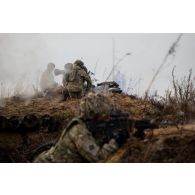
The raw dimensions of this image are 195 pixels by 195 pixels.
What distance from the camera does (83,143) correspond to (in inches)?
257

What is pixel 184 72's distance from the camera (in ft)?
32.6

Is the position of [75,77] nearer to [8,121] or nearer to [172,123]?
[8,121]

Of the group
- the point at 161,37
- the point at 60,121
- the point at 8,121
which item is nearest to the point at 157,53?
the point at 161,37

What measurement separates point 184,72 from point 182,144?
12.0ft

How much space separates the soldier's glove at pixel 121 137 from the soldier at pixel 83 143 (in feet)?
0.07

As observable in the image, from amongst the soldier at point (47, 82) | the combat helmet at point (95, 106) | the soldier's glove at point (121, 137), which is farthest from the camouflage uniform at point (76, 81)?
the soldier's glove at point (121, 137)

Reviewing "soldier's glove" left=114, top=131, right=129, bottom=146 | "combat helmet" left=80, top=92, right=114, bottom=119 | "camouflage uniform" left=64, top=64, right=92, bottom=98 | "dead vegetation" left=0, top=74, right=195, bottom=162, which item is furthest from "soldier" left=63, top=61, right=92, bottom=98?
"soldier's glove" left=114, top=131, right=129, bottom=146

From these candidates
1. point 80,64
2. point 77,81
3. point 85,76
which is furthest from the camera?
point 77,81

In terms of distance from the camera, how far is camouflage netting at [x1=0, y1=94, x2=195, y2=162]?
→ 642 cm

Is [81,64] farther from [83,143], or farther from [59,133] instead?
[83,143]

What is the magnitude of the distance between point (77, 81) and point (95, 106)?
523 cm

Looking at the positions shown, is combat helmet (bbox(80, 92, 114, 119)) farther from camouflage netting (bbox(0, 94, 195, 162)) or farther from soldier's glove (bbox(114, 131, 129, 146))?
camouflage netting (bbox(0, 94, 195, 162))

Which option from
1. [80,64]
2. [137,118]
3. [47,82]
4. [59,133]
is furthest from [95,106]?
[47,82]

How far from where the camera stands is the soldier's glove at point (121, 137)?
676 cm
